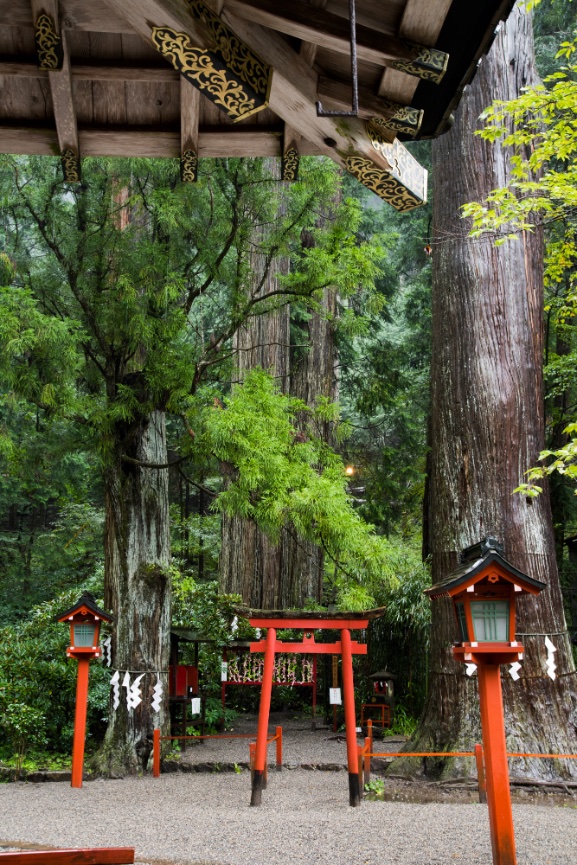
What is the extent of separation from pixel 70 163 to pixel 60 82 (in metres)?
0.42

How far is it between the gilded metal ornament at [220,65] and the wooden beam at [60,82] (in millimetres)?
503

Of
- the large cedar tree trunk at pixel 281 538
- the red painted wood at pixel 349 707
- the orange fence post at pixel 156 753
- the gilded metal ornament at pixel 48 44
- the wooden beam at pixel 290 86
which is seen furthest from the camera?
the large cedar tree trunk at pixel 281 538

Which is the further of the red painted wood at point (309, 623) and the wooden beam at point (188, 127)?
the red painted wood at point (309, 623)

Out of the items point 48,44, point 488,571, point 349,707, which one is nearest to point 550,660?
point 349,707

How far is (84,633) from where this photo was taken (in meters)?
8.72

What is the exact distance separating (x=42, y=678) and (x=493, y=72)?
954 cm

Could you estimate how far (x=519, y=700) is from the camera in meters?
7.74

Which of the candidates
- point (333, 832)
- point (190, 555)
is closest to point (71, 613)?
point (333, 832)

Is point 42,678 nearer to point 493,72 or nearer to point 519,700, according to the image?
point 519,700

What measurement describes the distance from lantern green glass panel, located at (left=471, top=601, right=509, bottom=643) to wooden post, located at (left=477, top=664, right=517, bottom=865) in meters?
0.21

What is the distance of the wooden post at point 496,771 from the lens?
4.53 m

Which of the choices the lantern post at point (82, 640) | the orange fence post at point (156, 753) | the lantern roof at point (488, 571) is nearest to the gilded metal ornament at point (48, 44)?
the lantern roof at point (488, 571)

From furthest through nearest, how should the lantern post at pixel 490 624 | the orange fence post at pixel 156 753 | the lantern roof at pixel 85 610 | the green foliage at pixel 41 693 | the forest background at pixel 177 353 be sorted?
the green foliage at pixel 41 693
the orange fence post at pixel 156 753
the lantern roof at pixel 85 610
the forest background at pixel 177 353
the lantern post at pixel 490 624

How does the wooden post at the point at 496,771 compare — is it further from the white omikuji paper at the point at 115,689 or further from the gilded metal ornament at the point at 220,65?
the white omikuji paper at the point at 115,689
